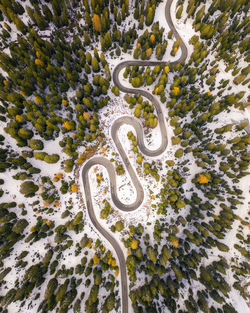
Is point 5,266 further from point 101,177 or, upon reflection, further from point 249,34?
point 249,34

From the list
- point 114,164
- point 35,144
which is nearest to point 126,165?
point 114,164

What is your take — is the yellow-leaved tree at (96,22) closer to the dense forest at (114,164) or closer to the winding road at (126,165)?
the dense forest at (114,164)

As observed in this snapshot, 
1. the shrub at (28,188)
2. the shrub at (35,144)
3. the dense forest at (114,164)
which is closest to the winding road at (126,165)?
the dense forest at (114,164)

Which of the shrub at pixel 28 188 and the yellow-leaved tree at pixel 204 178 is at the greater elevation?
the shrub at pixel 28 188

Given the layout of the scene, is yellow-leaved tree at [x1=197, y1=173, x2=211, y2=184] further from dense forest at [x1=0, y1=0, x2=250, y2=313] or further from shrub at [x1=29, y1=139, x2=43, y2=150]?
shrub at [x1=29, y1=139, x2=43, y2=150]

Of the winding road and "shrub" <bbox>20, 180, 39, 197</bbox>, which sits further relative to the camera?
the winding road

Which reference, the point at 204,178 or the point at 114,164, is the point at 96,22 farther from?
the point at 204,178

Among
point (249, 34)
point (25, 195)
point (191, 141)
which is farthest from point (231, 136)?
point (25, 195)

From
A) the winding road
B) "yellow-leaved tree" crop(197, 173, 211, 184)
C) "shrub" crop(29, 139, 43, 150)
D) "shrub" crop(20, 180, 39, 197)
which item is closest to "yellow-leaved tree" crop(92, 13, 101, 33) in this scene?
the winding road
